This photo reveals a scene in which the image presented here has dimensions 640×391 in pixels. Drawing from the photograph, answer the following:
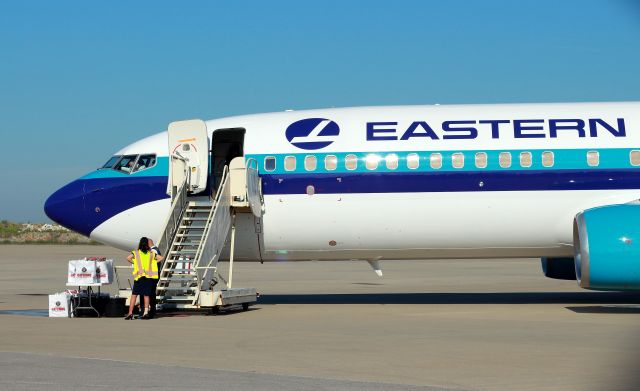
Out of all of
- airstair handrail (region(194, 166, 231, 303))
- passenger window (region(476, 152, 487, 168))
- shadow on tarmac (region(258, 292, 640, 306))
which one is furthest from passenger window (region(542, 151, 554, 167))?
airstair handrail (region(194, 166, 231, 303))

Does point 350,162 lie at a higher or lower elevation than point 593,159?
higher

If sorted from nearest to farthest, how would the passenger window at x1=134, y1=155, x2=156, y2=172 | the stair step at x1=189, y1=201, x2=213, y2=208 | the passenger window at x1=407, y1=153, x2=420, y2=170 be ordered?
1. the passenger window at x1=407, y1=153, x2=420, y2=170
2. the stair step at x1=189, y1=201, x2=213, y2=208
3. the passenger window at x1=134, y1=155, x2=156, y2=172

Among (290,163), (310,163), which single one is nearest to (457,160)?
(310,163)

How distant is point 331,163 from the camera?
23969mm

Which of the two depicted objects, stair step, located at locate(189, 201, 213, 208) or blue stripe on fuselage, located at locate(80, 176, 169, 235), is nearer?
stair step, located at locate(189, 201, 213, 208)

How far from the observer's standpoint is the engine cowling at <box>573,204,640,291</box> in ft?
68.4

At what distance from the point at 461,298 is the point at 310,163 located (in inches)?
268

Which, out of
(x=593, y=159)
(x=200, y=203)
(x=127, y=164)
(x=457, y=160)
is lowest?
(x=200, y=203)

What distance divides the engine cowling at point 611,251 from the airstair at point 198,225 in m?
7.63

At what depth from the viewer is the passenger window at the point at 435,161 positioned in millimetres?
23625

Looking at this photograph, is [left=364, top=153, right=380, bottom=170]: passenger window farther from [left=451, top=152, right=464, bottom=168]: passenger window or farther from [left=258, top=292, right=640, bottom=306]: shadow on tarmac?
[left=258, top=292, right=640, bottom=306]: shadow on tarmac

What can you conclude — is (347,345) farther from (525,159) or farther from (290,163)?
(525,159)

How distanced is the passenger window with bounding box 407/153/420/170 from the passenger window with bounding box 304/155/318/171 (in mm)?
2196

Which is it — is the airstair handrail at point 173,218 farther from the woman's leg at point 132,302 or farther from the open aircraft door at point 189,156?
the woman's leg at point 132,302
